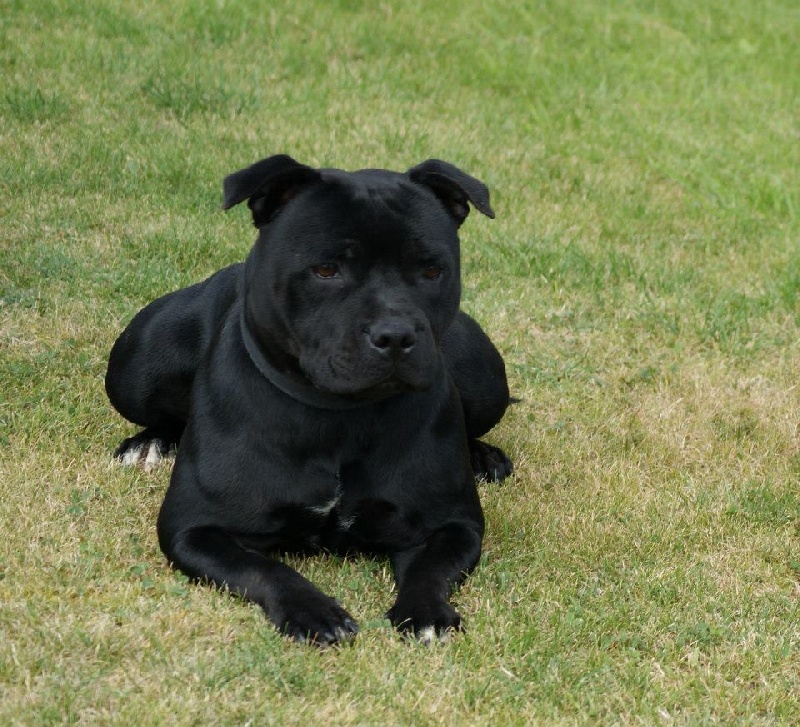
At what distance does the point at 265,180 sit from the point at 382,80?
22.5 ft

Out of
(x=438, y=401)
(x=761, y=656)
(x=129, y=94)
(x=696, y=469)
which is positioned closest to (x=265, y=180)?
(x=438, y=401)

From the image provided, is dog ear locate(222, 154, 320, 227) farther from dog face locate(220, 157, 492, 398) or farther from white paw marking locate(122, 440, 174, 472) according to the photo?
white paw marking locate(122, 440, 174, 472)

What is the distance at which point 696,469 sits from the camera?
5.53 meters

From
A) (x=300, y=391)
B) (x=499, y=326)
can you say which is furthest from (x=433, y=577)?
(x=499, y=326)

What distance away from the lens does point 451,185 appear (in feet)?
14.1

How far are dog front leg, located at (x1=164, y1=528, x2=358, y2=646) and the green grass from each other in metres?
0.08

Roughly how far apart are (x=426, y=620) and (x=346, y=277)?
3.62ft

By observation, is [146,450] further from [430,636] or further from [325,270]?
[430,636]

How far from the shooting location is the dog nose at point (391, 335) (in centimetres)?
382

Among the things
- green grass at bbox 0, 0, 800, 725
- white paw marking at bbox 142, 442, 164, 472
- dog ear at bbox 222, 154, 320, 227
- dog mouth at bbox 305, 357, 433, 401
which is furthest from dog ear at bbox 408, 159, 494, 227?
white paw marking at bbox 142, 442, 164, 472

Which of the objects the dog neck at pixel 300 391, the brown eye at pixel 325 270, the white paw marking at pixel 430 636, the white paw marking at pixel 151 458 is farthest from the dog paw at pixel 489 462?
the brown eye at pixel 325 270

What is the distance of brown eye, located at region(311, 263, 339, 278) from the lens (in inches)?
156

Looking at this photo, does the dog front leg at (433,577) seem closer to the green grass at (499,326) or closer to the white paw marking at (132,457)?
the green grass at (499,326)

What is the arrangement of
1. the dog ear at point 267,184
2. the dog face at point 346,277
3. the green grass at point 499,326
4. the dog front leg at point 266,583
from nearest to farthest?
the green grass at point 499,326, the dog front leg at point 266,583, the dog face at point 346,277, the dog ear at point 267,184
